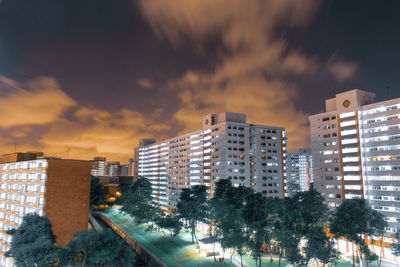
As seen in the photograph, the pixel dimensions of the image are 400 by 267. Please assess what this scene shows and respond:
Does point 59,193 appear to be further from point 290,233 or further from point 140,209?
point 290,233

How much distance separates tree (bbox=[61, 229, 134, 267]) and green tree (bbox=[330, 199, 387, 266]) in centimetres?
4170

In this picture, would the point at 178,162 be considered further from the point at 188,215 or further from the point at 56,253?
the point at 56,253

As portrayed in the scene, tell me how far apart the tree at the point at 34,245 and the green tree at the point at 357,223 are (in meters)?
52.7

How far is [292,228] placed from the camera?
166ft

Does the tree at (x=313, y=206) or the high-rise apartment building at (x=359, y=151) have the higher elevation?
the high-rise apartment building at (x=359, y=151)

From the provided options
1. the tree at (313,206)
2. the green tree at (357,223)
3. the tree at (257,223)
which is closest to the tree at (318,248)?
the green tree at (357,223)

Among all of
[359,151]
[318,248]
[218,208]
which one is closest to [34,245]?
Result: [218,208]

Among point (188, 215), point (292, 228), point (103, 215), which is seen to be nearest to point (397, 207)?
point (292, 228)

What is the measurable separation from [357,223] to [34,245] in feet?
191

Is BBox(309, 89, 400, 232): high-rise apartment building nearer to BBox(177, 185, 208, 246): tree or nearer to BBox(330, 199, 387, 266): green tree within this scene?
BBox(330, 199, 387, 266): green tree

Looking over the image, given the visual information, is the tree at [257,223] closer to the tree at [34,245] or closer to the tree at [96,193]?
the tree at [34,245]

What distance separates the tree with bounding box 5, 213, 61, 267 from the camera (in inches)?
1646

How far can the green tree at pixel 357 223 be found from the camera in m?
52.7

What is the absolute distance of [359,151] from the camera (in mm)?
80250
